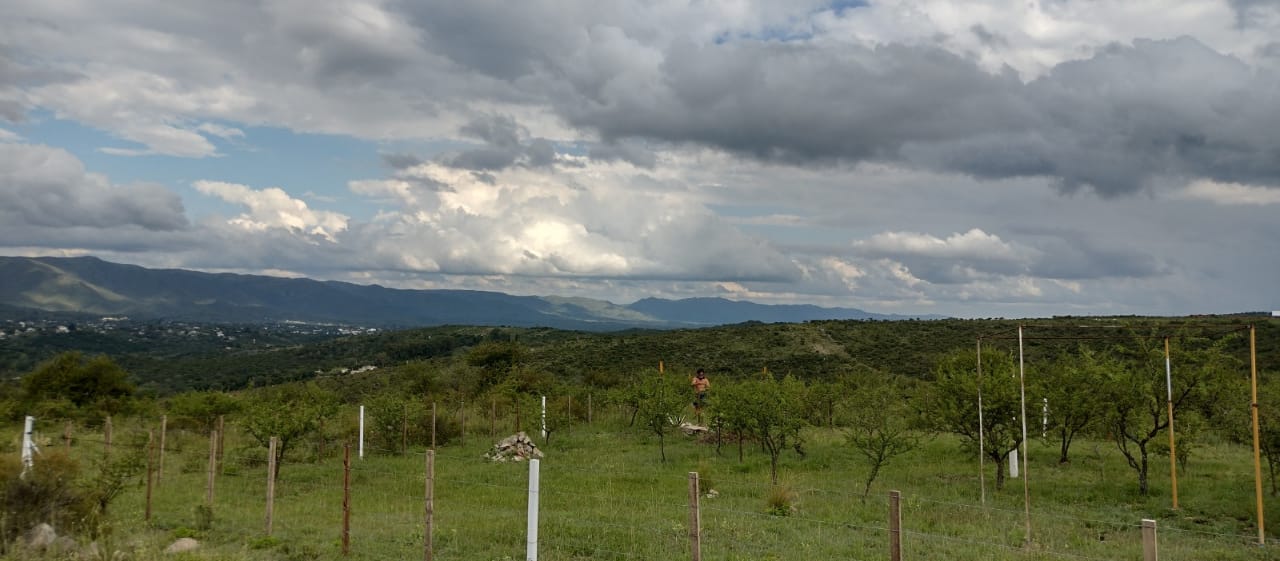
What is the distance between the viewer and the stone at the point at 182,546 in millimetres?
11999

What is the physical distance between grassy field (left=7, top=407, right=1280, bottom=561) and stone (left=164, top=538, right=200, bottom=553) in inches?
8.1

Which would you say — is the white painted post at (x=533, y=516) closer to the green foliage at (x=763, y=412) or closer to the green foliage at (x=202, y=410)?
the green foliage at (x=763, y=412)

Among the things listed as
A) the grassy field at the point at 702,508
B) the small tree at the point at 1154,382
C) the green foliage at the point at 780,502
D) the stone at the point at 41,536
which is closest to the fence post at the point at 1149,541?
the grassy field at the point at 702,508

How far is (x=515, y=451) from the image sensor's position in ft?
84.7

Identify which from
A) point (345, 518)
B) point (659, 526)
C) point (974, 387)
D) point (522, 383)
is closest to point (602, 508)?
point (659, 526)

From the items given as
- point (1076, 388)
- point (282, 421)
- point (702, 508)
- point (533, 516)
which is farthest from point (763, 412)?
point (282, 421)

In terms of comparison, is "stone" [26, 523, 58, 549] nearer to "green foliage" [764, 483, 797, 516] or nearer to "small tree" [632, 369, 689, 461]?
"green foliage" [764, 483, 797, 516]

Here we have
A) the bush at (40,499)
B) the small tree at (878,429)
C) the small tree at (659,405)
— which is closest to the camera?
the bush at (40,499)

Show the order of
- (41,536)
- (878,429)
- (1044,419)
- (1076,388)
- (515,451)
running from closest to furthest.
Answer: (41,536) → (878,429) → (1076,388) → (1044,419) → (515,451)

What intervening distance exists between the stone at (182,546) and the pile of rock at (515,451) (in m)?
13.2

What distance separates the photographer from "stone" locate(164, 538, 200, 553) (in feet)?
39.4

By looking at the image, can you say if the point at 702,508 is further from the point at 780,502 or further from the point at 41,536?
the point at 41,536

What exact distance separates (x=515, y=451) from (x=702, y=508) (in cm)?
1113

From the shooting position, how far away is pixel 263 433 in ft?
78.7
